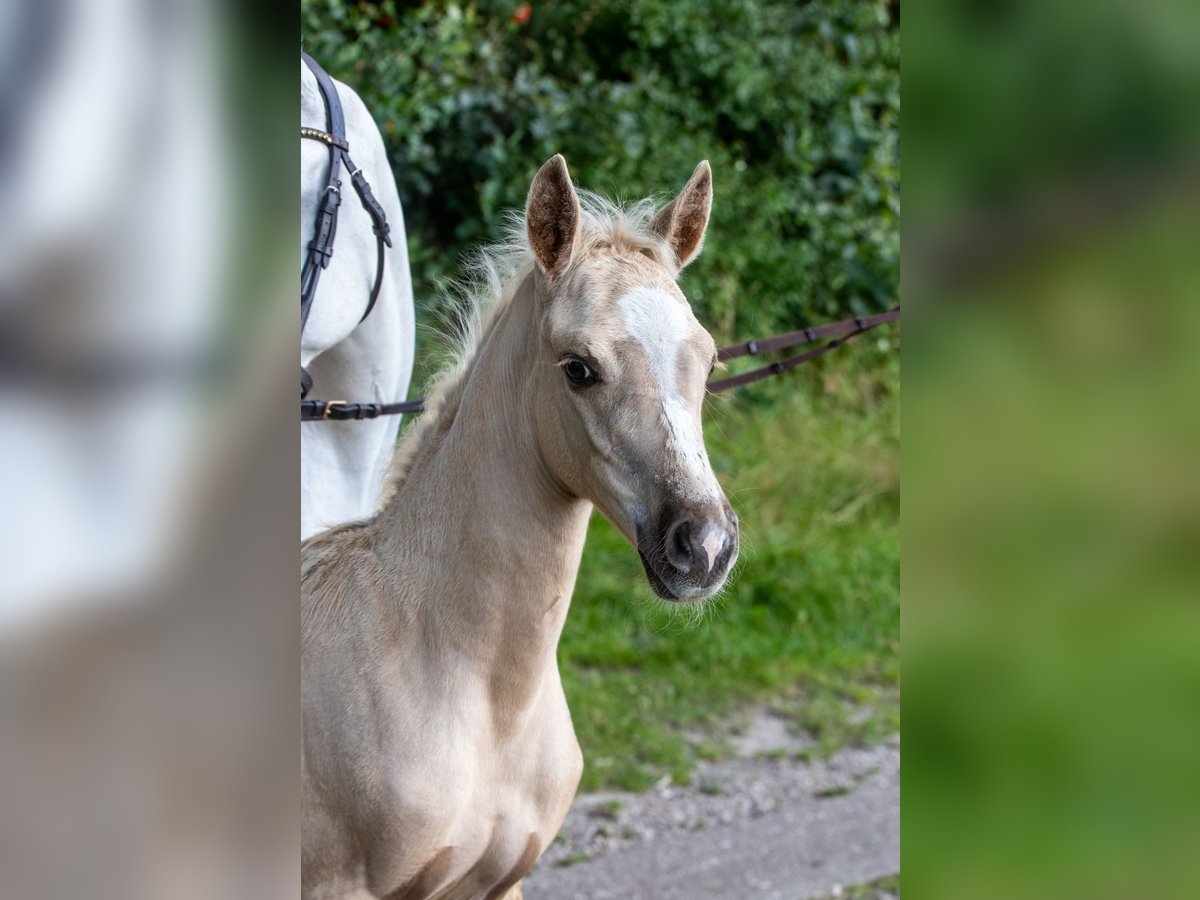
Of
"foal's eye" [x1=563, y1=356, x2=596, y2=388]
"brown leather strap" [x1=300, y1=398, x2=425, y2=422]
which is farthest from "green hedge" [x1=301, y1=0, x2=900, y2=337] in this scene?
"foal's eye" [x1=563, y1=356, x2=596, y2=388]

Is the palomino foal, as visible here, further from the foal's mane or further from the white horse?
the white horse

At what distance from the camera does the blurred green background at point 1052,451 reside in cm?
58

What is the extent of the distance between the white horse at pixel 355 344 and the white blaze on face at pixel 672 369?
94cm

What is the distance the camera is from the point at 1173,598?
0.56 metres

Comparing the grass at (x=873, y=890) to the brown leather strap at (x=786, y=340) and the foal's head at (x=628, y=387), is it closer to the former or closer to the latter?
the brown leather strap at (x=786, y=340)

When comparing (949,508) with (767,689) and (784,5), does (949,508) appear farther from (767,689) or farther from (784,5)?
(784,5)

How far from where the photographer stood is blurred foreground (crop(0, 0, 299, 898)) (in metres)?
0.60

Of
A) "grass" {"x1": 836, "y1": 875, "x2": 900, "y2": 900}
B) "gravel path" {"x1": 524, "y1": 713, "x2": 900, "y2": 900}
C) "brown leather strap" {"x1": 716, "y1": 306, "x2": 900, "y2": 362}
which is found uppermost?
"brown leather strap" {"x1": 716, "y1": 306, "x2": 900, "y2": 362}

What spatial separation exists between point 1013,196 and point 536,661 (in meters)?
1.41

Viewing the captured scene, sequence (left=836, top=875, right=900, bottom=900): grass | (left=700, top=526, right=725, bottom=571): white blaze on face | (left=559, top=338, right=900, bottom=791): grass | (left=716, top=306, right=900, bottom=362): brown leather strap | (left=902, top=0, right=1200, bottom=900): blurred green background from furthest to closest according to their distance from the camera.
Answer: (left=559, top=338, right=900, bottom=791): grass
(left=836, top=875, right=900, bottom=900): grass
(left=716, top=306, right=900, bottom=362): brown leather strap
(left=700, top=526, right=725, bottom=571): white blaze on face
(left=902, top=0, right=1200, bottom=900): blurred green background

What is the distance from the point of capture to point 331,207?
234cm

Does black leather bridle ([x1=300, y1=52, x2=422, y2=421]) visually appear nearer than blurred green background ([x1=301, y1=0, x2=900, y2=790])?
Yes

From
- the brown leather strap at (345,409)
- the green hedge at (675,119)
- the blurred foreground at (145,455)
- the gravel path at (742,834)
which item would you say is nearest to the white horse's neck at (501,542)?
the brown leather strap at (345,409)

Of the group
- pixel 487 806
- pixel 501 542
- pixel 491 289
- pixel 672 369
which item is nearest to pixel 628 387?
pixel 672 369
